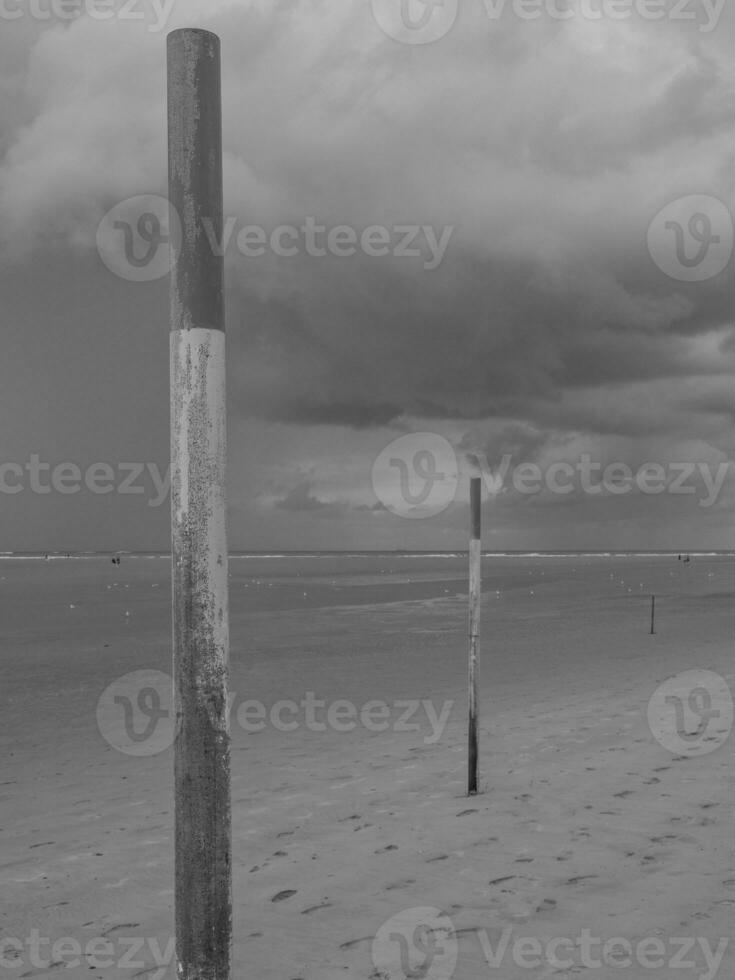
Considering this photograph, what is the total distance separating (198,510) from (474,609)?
6.60 meters

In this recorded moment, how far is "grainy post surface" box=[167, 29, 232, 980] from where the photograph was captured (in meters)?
3.02

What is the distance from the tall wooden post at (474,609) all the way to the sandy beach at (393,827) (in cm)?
41

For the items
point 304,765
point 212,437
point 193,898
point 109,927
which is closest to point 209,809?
point 193,898

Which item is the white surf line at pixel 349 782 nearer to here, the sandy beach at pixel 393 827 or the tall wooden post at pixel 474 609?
the sandy beach at pixel 393 827

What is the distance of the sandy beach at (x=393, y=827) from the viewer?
614cm

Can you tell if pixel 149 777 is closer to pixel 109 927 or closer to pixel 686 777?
pixel 109 927

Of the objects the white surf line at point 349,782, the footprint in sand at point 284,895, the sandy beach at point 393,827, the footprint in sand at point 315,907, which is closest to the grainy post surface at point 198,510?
the sandy beach at point 393,827

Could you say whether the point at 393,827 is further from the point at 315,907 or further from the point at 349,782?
the point at 349,782

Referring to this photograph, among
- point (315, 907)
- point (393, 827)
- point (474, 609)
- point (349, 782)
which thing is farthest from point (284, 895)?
point (349, 782)

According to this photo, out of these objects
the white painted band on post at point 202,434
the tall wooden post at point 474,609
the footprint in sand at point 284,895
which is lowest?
the footprint in sand at point 284,895

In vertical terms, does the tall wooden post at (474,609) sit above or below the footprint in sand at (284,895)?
above

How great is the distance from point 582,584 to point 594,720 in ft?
181

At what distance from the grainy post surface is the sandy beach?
3.23 meters

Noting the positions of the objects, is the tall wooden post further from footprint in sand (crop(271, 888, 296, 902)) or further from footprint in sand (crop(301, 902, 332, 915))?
footprint in sand (crop(301, 902, 332, 915))
